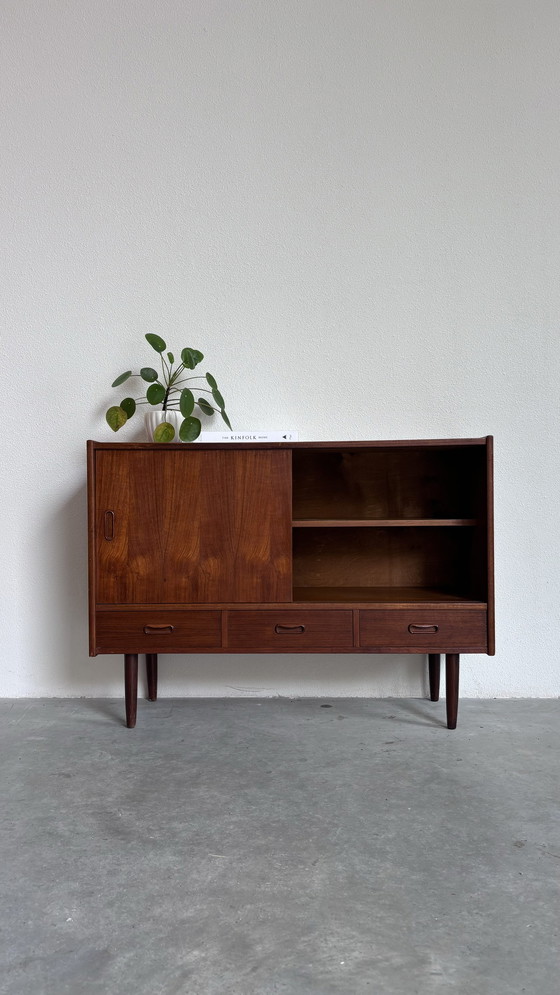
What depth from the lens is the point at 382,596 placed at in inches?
94.1

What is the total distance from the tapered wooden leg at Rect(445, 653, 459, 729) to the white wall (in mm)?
379

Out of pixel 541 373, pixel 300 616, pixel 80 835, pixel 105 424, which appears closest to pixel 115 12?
pixel 105 424

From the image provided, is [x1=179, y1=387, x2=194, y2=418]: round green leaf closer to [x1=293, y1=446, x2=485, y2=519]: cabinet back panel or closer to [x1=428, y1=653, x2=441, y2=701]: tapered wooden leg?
[x1=293, y1=446, x2=485, y2=519]: cabinet back panel

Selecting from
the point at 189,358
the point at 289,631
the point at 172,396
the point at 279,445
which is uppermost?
the point at 189,358

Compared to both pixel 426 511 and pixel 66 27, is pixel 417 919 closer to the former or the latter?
pixel 426 511

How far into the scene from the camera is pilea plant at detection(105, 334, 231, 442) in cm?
238

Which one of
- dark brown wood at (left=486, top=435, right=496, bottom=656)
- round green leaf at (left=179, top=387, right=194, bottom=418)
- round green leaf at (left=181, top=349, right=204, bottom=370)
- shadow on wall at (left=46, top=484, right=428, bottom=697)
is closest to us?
dark brown wood at (left=486, top=435, right=496, bottom=656)

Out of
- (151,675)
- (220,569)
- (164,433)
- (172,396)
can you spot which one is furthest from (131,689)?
(172,396)

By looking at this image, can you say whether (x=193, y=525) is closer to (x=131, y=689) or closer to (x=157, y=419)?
(x=157, y=419)

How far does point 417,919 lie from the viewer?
1.28 meters

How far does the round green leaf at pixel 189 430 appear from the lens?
237 centimetres

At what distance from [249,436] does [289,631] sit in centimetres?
73

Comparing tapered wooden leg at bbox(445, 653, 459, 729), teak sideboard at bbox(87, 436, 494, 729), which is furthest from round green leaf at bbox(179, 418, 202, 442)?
tapered wooden leg at bbox(445, 653, 459, 729)

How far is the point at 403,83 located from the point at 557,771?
2.61 metres
